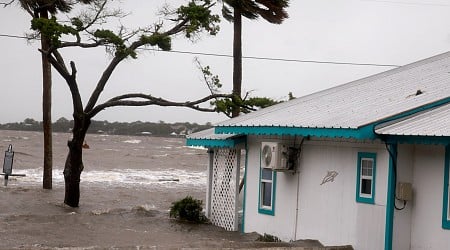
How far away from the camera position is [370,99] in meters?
14.1

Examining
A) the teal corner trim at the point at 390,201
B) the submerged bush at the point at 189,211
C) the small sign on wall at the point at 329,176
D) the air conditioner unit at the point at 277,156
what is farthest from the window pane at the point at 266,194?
the teal corner trim at the point at 390,201

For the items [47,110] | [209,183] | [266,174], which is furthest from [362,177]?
[47,110]

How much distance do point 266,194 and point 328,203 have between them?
2404 mm

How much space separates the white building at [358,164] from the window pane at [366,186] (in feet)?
0.06

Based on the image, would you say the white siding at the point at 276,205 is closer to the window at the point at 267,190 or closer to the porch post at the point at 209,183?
the window at the point at 267,190

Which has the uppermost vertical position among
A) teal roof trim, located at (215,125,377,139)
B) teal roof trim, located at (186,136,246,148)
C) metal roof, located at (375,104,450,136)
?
metal roof, located at (375,104,450,136)

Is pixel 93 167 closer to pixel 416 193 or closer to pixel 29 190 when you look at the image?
pixel 29 190

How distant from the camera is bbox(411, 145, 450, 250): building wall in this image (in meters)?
11.6

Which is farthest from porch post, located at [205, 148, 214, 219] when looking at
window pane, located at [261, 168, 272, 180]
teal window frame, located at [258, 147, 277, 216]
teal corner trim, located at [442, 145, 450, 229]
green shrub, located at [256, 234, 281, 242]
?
teal corner trim, located at [442, 145, 450, 229]

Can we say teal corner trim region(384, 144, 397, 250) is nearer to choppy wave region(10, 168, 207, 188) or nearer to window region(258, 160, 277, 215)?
window region(258, 160, 277, 215)

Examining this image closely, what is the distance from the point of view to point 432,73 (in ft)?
49.2

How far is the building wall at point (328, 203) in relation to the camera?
39.7 feet

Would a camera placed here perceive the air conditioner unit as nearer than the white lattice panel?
Yes

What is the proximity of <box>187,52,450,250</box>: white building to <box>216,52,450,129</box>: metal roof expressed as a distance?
0.11 ft
